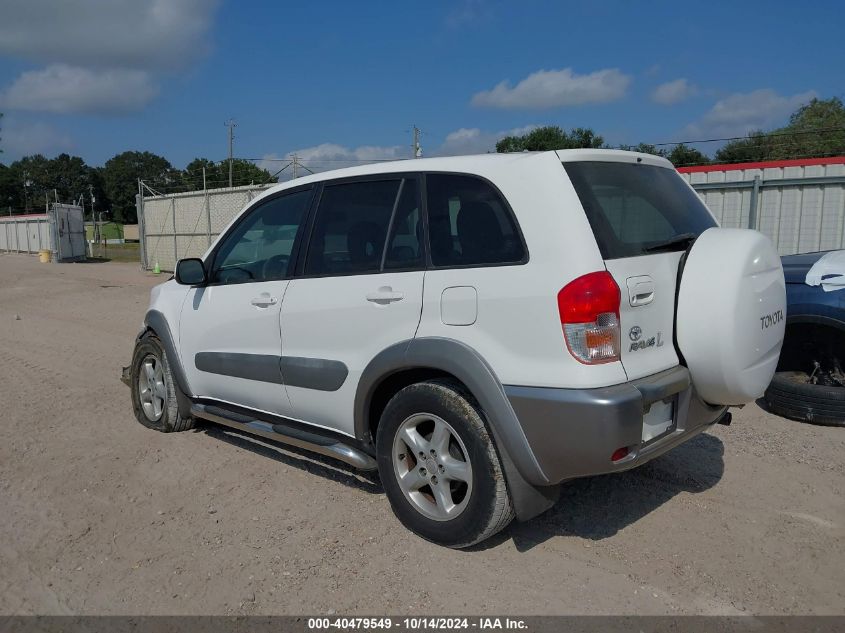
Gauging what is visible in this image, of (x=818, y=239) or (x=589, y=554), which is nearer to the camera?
(x=589, y=554)

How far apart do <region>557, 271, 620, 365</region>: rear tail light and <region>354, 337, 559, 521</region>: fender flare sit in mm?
399

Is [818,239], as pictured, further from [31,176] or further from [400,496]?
[31,176]

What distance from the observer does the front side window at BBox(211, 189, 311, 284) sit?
4281mm

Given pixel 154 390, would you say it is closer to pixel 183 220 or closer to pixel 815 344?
pixel 815 344

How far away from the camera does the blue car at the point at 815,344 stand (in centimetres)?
530

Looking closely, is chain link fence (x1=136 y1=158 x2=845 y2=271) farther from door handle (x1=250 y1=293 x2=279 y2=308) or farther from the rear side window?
door handle (x1=250 y1=293 x2=279 y2=308)

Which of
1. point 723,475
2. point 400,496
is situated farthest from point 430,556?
point 723,475

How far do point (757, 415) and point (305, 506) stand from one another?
3888 millimetres

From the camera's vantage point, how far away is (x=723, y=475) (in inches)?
175

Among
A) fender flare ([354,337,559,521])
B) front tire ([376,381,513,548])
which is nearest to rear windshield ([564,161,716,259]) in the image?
fender flare ([354,337,559,521])

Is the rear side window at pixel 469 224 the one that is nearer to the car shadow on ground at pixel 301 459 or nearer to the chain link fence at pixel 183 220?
the car shadow on ground at pixel 301 459

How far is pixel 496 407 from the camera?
3061mm

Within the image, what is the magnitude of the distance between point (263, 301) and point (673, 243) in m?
2.39

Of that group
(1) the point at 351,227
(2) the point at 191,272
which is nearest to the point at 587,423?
(1) the point at 351,227
